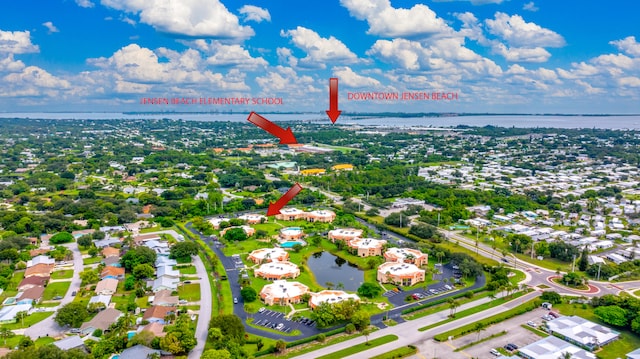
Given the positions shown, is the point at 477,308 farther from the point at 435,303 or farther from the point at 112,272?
the point at 112,272

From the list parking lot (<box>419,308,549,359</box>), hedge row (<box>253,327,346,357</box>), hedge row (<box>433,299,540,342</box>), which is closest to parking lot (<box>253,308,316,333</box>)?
hedge row (<box>253,327,346,357</box>)

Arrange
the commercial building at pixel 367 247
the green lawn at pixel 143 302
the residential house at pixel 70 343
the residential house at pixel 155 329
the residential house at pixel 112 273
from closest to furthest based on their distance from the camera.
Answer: the residential house at pixel 70 343 < the residential house at pixel 155 329 < the green lawn at pixel 143 302 < the residential house at pixel 112 273 < the commercial building at pixel 367 247

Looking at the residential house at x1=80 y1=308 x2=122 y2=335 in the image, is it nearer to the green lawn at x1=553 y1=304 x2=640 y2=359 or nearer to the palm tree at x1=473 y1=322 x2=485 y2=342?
the palm tree at x1=473 y1=322 x2=485 y2=342

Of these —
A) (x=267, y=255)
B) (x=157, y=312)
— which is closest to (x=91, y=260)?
(x=157, y=312)

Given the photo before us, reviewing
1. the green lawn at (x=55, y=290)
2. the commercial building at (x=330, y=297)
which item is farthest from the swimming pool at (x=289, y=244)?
the green lawn at (x=55, y=290)

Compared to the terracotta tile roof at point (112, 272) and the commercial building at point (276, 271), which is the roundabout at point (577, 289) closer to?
the commercial building at point (276, 271)
